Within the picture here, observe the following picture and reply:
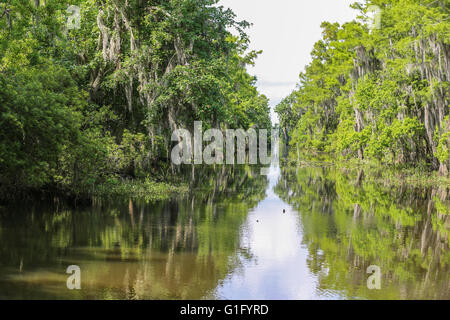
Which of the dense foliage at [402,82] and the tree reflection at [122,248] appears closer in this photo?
the tree reflection at [122,248]

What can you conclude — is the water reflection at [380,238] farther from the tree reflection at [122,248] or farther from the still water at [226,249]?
the tree reflection at [122,248]

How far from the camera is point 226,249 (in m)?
15.2

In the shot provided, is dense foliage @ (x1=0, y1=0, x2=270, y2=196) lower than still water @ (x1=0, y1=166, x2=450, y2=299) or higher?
higher

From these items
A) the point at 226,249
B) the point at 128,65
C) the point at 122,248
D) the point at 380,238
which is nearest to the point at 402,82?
the point at 128,65

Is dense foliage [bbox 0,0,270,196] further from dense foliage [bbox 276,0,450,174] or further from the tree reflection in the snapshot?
dense foliage [bbox 276,0,450,174]

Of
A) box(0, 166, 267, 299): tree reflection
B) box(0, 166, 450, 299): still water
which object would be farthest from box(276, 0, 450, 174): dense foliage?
box(0, 166, 267, 299): tree reflection

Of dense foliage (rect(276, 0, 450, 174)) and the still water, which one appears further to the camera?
dense foliage (rect(276, 0, 450, 174))

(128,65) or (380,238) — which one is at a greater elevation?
(128,65)

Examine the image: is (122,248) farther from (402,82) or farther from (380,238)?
(402,82)

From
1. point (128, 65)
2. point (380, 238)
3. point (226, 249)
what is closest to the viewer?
point (226, 249)

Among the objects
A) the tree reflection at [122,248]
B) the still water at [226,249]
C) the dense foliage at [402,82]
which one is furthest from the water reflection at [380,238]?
the dense foliage at [402,82]

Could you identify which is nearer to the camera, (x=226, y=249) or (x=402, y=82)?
(x=226, y=249)

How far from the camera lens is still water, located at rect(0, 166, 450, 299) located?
11.4 meters

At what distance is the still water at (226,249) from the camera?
1136 cm
